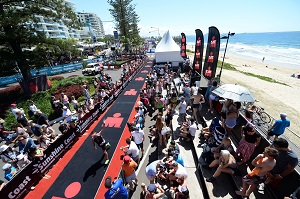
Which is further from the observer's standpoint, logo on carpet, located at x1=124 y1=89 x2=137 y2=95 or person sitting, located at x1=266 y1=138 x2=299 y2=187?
logo on carpet, located at x1=124 y1=89 x2=137 y2=95

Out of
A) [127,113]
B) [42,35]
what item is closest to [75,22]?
[42,35]

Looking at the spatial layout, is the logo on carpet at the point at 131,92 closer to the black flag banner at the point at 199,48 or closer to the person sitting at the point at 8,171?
the black flag banner at the point at 199,48

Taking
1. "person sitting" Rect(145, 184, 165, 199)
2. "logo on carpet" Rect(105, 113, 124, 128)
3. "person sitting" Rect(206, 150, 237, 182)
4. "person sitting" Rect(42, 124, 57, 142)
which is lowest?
"logo on carpet" Rect(105, 113, 124, 128)

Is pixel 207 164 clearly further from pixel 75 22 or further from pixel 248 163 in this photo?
pixel 75 22

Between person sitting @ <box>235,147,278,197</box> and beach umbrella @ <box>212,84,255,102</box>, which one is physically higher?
beach umbrella @ <box>212,84,255,102</box>

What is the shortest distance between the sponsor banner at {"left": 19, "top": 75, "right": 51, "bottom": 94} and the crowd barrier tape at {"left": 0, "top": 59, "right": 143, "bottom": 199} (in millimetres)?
9244

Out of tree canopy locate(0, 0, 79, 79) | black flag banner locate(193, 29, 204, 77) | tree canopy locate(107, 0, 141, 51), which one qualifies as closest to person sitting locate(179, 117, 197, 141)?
black flag banner locate(193, 29, 204, 77)

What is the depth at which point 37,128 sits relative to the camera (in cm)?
845

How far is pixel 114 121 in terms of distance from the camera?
11.1 metres

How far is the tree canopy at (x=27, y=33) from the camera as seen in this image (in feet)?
41.5

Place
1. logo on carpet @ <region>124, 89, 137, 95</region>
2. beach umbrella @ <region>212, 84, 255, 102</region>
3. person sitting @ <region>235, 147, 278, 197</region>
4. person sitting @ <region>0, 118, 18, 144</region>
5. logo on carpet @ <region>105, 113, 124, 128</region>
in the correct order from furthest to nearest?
logo on carpet @ <region>124, 89, 137, 95</region> < logo on carpet @ <region>105, 113, 124, 128</region> < person sitting @ <region>0, 118, 18, 144</region> < beach umbrella @ <region>212, 84, 255, 102</region> < person sitting @ <region>235, 147, 278, 197</region>

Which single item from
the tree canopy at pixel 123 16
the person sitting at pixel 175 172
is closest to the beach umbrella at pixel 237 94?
the person sitting at pixel 175 172

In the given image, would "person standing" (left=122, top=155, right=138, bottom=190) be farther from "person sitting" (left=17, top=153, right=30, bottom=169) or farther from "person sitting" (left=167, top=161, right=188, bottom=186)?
"person sitting" (left=17, top=153, right=30, bottom=169)

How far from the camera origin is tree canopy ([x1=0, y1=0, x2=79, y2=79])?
498 inches
